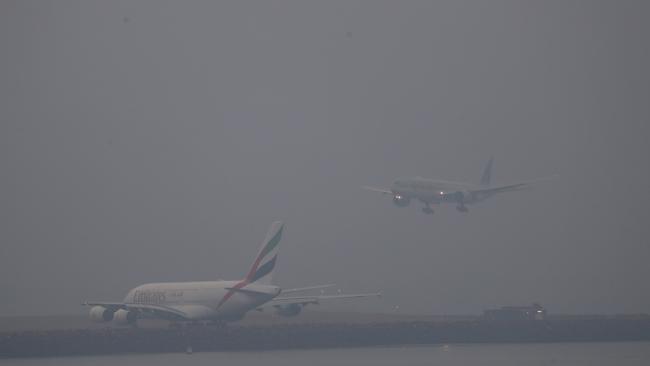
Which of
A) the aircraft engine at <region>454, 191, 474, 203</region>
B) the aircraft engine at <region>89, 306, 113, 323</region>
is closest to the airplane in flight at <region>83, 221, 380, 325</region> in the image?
the aircraft engine at <region>89, 306, 113, 323</region>

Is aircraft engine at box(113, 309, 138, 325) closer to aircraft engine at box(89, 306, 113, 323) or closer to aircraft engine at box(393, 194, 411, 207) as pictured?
aircraft engine at box(89, 306, 113, 323)

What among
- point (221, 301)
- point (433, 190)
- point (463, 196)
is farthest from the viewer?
point (433, 190)

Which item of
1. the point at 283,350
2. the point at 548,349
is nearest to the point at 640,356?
the point at 548,349

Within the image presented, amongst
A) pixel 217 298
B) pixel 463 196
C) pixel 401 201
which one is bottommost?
pixel 217 298

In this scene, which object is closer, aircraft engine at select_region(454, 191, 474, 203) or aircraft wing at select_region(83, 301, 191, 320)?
A: aircraft wing at select_region(83, 301, 191, 320)

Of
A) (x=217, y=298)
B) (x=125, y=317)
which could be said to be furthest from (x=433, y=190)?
(x=125, y=317)

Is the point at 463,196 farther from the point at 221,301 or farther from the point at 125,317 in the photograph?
the point at 125,317
